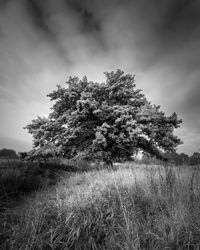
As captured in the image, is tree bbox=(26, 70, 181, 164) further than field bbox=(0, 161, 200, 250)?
Yes

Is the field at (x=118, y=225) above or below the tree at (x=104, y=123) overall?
below

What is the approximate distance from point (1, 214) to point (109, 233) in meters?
2.01

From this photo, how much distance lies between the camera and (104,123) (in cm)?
842

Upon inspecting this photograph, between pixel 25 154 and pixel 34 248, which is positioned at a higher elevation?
pixel 25 154

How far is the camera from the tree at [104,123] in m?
8.62

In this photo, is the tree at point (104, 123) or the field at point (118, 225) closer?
the field at point (118, 225)

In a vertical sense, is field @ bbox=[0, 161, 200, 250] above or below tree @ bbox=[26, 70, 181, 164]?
below

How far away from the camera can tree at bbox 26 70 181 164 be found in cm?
862

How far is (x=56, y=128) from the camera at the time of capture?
9.33 metres

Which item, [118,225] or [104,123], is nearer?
[118,225]

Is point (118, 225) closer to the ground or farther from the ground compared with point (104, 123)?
closer to the ground

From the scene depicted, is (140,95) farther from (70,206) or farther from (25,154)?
(70,206)

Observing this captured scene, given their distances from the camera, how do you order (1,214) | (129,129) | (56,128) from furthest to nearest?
1. (56,128)
2. (129,129)
3. (1,214)

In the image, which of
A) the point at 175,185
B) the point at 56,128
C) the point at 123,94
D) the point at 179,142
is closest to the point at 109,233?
the point at 175,185
